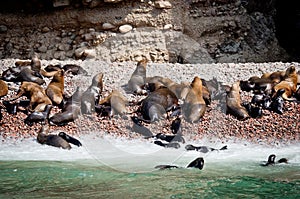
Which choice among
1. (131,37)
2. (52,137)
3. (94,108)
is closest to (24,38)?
(131,37)

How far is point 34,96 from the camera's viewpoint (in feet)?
29.6

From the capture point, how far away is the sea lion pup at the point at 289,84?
31.1 ft

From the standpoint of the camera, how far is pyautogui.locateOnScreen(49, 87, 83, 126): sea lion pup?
330 inches

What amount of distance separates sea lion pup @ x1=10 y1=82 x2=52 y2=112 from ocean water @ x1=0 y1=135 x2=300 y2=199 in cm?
116

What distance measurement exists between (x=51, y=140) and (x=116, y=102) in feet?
5.72

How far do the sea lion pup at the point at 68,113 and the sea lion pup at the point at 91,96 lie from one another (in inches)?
3.6

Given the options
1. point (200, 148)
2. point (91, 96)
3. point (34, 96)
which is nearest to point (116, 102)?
point (91, 96)

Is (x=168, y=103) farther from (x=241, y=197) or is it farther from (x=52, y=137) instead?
(x=241, y=197)

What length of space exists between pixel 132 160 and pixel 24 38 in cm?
934

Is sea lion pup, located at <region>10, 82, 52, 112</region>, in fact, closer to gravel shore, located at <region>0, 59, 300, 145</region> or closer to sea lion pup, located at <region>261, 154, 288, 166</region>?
gravel shore, located at <region>0, 59, 300, 145</region>

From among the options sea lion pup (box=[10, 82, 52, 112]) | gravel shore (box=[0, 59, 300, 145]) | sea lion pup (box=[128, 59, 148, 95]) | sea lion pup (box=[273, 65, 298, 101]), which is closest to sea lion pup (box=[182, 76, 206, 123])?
gravel shore (box=[0, 59, 300, 145])

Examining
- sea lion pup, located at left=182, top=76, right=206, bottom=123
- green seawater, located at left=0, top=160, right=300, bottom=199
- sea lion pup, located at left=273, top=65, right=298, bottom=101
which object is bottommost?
green seawater, located at left=0, top=160, right=300, bottom=199

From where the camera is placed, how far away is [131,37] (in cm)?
1450

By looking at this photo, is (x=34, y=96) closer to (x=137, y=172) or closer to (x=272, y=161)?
(x=137, y=172)
